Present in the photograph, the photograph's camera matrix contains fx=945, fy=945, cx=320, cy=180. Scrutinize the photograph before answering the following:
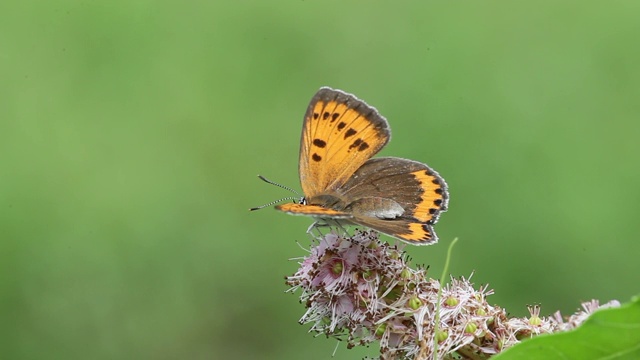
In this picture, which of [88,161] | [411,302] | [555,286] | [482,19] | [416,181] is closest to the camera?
[411,302]

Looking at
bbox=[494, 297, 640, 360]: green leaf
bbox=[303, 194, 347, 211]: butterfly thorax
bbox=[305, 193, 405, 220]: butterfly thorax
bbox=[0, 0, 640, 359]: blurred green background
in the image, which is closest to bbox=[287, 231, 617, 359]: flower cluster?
bbox=[305, 193, 405, 220]: butterfly thorax

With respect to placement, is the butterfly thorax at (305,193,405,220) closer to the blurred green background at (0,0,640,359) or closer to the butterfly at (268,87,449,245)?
the butterfly at (268,87,449,245)

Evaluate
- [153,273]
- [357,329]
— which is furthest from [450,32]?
[357,329]

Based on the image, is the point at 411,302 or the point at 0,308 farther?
the point at 0,308

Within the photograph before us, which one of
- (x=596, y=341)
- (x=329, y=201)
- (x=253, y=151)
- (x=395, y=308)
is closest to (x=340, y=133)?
(x=329, y=201)

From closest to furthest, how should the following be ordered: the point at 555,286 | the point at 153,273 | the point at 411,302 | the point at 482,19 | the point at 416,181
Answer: the point at 411,302 < the point at 416,181 < the point at 555,286 < the point at 153,273 < the point at 482,19

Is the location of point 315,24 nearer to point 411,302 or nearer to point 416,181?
point 416,181
